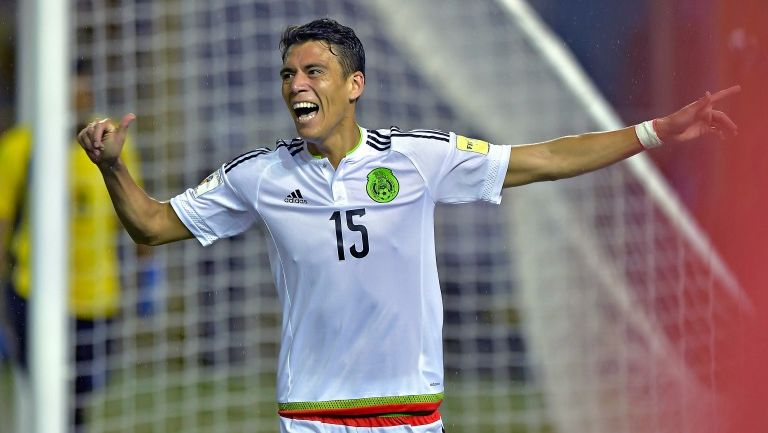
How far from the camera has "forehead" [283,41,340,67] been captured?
4852 mm

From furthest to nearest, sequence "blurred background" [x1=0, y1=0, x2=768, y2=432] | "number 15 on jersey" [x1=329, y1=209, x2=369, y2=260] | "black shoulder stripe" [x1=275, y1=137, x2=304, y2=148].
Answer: "blurred background" [x1=0, y1=0, x2=768, y2=432], "black shoulder stripe" [x1=275, y1=137, x2=304, y2=148], "number 15 on jersey" [x1=329, y1=209, x2=369, y2=260]

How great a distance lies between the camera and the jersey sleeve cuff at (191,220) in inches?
195

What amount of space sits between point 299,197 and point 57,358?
2.02 metres

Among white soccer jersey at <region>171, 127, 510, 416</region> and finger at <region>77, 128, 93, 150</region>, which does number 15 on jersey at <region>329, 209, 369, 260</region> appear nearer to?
white soccer jersey at <region>171, 127, 510, 416</region>

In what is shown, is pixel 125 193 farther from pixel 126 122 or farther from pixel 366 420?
pixel 366 420

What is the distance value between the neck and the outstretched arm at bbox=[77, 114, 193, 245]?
0.56 meters

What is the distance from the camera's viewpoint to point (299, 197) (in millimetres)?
4883

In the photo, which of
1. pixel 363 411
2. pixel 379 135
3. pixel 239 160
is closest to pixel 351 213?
pixel 379 135

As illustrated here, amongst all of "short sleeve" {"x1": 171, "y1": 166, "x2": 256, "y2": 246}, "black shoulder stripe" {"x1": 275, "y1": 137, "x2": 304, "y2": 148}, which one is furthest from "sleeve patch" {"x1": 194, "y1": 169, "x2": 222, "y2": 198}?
"black shoulder stripe" {"x1": 275, "y1": 137, "x2": 304, "y2": 148}

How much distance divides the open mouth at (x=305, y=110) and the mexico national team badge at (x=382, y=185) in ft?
0.96

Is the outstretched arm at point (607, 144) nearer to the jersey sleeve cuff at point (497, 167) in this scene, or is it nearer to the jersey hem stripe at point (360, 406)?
the jersey sleeve cuff at point (497, 167)

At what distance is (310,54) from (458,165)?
25.6 inches

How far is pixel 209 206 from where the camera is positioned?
496cm

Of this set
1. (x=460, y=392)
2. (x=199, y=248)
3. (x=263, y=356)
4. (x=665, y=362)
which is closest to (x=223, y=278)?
(x=199, y=248)
